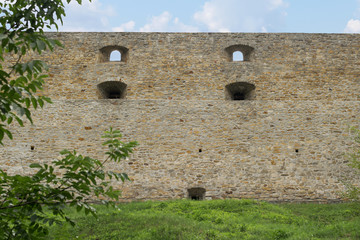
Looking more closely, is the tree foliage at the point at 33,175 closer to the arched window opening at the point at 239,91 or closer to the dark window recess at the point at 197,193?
the dark window recess at the point at 197,193

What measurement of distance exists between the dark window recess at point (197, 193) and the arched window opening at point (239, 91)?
309 cm

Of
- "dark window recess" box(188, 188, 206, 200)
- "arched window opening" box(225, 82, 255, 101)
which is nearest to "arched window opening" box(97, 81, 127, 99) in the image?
"arched window opening" box(225, 82, 255, 101)

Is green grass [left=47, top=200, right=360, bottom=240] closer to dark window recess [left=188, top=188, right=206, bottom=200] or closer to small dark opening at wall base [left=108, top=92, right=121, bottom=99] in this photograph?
dark window recess [left=188, top=188, right=206, bottom=200]

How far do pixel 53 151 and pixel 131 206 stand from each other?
317cm

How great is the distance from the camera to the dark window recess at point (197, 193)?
10.3 meters

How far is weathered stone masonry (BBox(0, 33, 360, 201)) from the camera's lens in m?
10.3

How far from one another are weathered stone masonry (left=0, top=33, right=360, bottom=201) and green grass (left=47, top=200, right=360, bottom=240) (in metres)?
1.07

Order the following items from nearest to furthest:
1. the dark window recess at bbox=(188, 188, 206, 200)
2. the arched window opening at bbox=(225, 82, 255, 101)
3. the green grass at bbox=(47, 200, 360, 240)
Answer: the green grass at bbox=(47, 200, 360, 240), the dark window recess at bbox=(188, 188, 206, 200), the arched window opening at bbox=(225, 82, 255, 101)

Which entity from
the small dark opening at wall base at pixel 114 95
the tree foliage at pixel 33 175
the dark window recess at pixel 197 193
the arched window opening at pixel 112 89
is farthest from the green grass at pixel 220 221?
the small dark opening at wall base at pixel 114 95

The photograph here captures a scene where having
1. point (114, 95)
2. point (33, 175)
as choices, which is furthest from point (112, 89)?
point (33, 175)

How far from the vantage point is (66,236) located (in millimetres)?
2816

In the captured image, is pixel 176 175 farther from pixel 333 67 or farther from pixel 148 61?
pixel 333 67

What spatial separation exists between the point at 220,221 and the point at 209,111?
4.02 meters

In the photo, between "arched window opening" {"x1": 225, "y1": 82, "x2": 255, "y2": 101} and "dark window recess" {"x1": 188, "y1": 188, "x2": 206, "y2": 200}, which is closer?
"dark window recess" {"x1": 188, "y1": 188, "x2": 206, "y2": 200}
